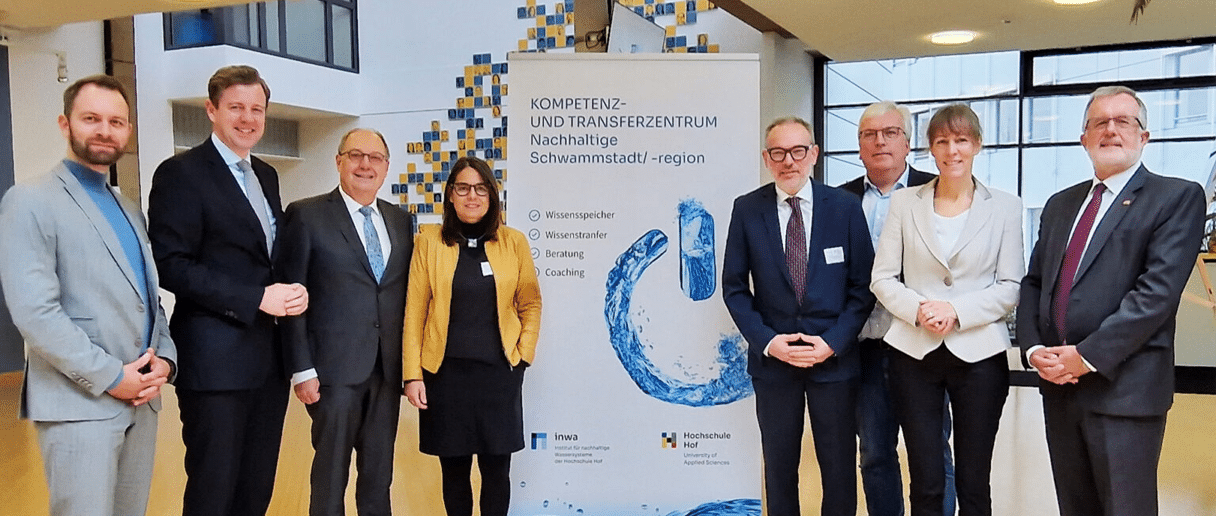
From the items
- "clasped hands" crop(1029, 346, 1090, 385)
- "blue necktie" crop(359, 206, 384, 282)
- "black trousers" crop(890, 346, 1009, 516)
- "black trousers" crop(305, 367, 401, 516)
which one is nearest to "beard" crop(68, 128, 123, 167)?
"blue necktie" crop(359, 206, 384, 282)

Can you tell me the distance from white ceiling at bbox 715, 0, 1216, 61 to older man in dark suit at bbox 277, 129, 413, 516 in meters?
4.38

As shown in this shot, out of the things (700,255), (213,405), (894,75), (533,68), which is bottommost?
(213,405)

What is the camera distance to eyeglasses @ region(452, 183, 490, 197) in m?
3.02

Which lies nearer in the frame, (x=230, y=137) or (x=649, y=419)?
(x=230, y=137)

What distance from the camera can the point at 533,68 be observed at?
336 cm

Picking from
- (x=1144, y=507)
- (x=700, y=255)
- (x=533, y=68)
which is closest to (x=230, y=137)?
(x=533, y=68)

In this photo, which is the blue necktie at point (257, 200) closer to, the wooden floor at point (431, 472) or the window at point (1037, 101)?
the wooden floor at point (431, 472)

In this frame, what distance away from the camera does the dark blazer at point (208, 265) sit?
2619 mm

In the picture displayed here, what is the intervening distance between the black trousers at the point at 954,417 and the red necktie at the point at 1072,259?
0.24 meters

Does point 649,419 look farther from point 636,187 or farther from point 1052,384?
point 1052,384

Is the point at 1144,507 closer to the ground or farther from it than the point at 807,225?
closer to the ground

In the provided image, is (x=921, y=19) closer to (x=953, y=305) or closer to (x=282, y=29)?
(x=953, y=305)

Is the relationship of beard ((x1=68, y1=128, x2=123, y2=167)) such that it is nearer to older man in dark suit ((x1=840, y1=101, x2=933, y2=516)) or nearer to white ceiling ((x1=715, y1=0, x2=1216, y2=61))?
older man in dark suit ((x1=840, y1=101, x2=933, y2=516))

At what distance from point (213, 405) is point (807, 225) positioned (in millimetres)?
1951
